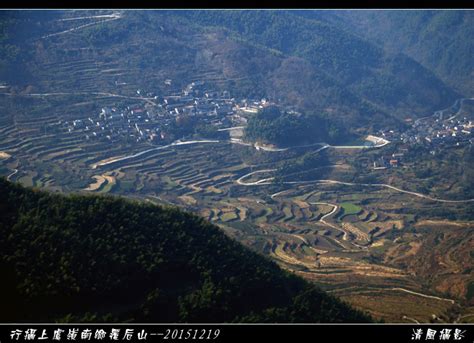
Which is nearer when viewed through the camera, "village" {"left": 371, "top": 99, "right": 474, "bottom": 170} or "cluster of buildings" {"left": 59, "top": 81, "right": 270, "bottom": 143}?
"cluster of buildings" {"left": 59, "top": 81, "right": 270, "bottom": 143}

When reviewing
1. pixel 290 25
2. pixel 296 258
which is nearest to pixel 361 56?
pixel 290 25

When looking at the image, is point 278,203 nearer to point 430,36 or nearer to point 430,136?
point 430,136

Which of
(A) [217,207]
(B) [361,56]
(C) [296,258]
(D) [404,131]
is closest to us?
(C) [296,258]

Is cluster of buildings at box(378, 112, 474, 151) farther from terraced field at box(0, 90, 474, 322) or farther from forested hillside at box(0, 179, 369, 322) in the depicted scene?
forested hillside at box(0, 179, 369, 322)

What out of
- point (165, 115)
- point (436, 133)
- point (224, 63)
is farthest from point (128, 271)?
point (224, 63)

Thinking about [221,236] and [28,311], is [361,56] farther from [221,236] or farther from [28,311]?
[28,311]

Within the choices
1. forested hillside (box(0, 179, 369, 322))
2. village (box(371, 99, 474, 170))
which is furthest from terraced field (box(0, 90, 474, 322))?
forested hillside (box(0, 179, 369, 322))
